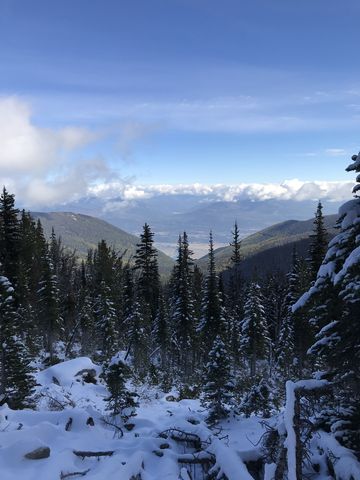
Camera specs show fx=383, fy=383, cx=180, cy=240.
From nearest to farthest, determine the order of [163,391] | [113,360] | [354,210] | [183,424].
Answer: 1. [354,210]
2. [183,424]
3. [113,360]
4. [163,391]

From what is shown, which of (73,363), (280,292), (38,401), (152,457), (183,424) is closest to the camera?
(152,457)

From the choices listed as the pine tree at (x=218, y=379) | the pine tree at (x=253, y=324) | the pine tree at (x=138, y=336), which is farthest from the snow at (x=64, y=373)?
the pine tree at (x=253, y=324)

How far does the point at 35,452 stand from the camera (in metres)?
8.30

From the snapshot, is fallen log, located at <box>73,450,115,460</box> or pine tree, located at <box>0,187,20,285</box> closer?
fallen log, located at <box>73,450,115,460</box>

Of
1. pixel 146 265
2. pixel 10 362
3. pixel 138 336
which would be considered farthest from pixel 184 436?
pixel 146 265

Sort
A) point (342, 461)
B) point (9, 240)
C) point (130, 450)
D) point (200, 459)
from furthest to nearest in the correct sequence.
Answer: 1. point (9, 240)
2. point (130, 450)
3. point (200, 459)
4. point (342, 461)

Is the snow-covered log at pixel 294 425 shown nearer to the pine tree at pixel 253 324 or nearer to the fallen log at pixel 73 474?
the fallen log at pixel 73 474

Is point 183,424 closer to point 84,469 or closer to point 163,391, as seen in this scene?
point 84,469

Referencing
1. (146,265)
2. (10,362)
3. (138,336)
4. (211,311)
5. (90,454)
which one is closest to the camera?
(90,454)

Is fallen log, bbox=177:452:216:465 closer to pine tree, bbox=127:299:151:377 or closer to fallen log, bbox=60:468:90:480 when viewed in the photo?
fallen log, bbox=60:468:90:480

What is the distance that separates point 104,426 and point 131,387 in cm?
1594

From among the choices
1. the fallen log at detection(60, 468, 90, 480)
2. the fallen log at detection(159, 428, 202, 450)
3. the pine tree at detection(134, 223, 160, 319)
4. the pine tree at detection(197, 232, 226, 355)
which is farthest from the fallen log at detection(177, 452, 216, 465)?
the pine tree at detection(134, 223, 160, 319)

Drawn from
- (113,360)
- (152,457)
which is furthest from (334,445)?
(113,360)

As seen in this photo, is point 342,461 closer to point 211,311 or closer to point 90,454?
point 90,454
